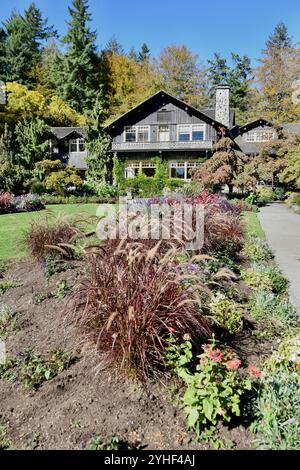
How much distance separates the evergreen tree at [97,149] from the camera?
2684 centimetres

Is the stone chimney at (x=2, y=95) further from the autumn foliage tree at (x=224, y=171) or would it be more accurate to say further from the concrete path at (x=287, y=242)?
the concrete path at (x=287, y=242)

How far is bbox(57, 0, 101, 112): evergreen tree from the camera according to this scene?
41.5m

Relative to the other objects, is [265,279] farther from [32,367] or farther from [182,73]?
[182,73]

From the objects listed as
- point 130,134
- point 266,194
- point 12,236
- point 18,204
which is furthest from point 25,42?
point 12,236

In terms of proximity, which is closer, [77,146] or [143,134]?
[143,134]

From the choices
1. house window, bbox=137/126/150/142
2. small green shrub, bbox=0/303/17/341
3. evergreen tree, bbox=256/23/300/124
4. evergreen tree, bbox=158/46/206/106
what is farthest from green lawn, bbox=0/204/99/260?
evergreen tree, bbox=158/46/206/106

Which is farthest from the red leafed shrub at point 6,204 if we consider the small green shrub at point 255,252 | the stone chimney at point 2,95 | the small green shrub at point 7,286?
the stone chimney at point 2,95

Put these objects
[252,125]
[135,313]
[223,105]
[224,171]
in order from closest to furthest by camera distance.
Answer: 1. [135,313]
2. [224,171]
3. [223,105]
4. [252,125]

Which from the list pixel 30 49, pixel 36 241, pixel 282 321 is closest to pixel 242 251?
pixel 282 321

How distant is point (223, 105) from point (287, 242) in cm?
2474

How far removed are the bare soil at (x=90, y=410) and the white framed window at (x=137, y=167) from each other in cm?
2586

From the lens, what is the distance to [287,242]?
9977mm

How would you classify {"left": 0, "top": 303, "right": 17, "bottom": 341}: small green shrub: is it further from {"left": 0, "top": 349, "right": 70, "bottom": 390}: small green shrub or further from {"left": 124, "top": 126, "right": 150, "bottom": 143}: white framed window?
{"left": 124, "top": 126, "right": 150, "bottom": 143}: white framed window

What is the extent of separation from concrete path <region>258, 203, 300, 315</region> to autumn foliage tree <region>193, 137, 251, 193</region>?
16.3 ft
